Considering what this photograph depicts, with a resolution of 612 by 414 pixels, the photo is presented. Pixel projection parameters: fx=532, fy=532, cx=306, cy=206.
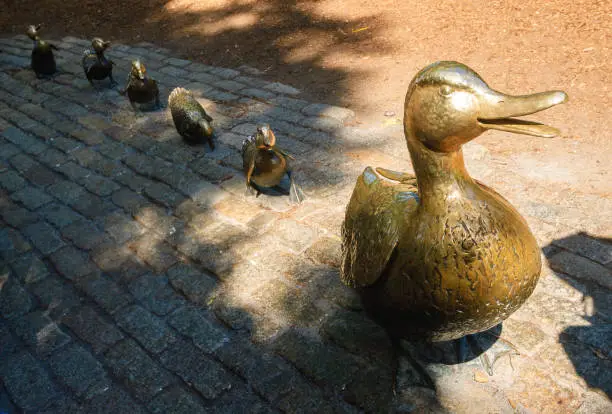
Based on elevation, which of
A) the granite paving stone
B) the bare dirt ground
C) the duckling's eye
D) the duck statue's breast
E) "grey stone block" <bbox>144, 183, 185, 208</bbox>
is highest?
the duckling's eye

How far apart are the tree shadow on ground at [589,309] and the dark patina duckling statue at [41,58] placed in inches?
270

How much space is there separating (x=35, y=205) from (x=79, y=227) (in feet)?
2.18

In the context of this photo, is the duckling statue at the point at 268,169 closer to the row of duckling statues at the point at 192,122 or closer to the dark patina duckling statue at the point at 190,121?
the row of duckling statues at the point at 192,122

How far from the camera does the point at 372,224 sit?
8.17ft

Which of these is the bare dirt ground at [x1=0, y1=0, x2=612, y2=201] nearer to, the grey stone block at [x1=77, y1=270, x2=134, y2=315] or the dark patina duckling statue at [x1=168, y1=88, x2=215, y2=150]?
the dark patina duckling statue at [x1=168, y1=88, x2=215, y2=150]

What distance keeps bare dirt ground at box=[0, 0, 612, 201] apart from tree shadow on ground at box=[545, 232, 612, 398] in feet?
2.75

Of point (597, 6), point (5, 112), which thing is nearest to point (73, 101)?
point (5, 112)

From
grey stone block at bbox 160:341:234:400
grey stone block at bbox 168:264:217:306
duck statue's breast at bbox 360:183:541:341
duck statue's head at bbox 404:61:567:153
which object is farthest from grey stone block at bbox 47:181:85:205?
duck statue's head at bbox 404:61:567:153

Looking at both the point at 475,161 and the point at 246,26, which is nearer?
the point at 475,161

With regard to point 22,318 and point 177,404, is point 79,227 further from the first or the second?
point 177,404

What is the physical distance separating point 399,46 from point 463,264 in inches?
248

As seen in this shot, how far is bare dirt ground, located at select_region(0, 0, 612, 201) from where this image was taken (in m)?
5.16

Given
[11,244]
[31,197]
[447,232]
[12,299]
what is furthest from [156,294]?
[447,232]

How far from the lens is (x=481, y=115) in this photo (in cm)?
202
